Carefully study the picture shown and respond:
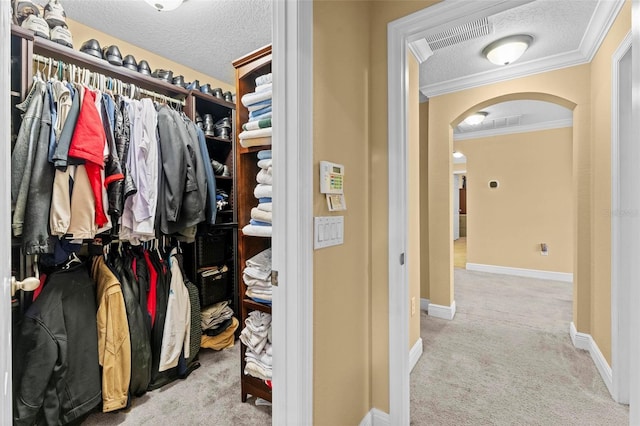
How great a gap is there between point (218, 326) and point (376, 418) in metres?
1.40

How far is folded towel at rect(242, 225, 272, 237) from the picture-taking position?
1540 mm

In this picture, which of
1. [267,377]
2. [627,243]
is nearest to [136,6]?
[267,377]

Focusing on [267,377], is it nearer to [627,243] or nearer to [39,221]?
[39,221]

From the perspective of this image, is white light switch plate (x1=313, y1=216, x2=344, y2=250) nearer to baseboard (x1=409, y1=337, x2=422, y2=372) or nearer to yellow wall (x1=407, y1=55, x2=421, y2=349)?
yellow wall (x1=407, y1=55, x2=421, y2=349)

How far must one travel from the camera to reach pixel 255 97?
164cm

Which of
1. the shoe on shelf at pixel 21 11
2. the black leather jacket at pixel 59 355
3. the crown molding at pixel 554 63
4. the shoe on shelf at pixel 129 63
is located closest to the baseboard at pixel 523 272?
the crown molding at pixel 554 63

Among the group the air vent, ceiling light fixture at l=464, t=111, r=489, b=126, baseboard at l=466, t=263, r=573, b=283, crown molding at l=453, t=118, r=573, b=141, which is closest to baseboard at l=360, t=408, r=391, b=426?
the air vent

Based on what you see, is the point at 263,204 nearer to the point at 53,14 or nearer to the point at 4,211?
the point at 4,211

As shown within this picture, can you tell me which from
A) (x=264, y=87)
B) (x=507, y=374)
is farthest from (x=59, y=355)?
(x=507, y=374)

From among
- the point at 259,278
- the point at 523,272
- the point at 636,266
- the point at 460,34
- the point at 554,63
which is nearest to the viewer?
the point at 636,266

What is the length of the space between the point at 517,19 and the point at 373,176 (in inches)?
69.9

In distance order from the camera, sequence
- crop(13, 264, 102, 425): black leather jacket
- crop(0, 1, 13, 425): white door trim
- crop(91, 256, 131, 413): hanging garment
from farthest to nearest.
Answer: crop(91, 256, 131, 413): hanging garment
crop(13, 264, 102, 425): black leather jacket
crop(0, 1, 13, 425): white door trim

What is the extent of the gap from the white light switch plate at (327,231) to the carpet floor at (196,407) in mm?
1183

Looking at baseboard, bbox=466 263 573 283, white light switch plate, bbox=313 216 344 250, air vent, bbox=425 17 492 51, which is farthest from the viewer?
baseboard, bbox=466 263 573 283
